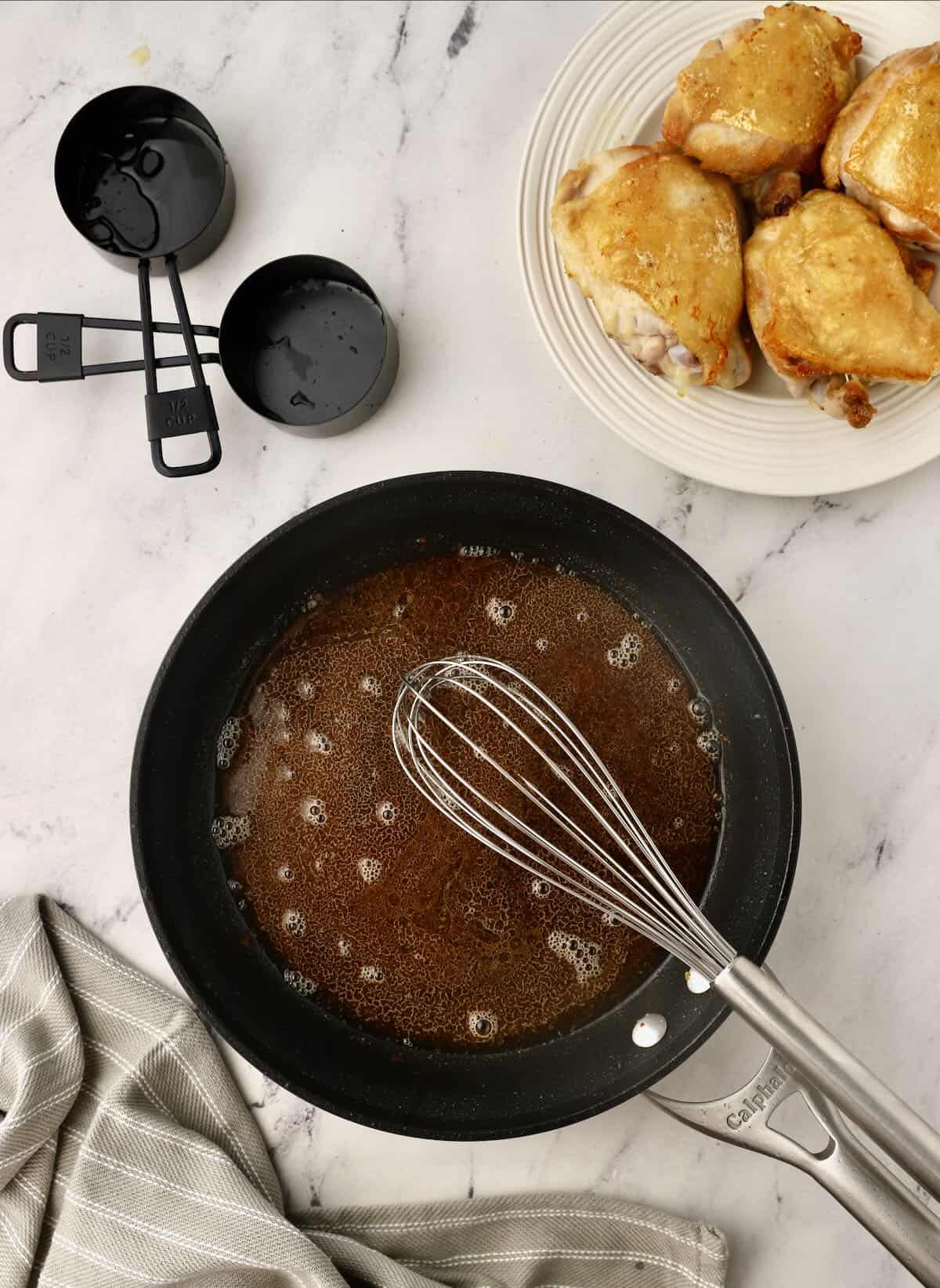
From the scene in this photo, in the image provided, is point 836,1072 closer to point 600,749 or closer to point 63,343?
point 600,749

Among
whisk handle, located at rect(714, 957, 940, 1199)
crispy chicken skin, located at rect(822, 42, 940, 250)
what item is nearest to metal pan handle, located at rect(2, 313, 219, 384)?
crispy chicken skin, located at rect(822, 42, 940, 250)

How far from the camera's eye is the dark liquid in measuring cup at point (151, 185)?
96 centimetres

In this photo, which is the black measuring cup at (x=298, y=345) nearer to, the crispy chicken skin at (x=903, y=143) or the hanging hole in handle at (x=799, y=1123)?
the crispy chicken skin at (x=903, y=143)

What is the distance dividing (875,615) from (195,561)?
24.7 inches

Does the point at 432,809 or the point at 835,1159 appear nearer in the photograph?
the point at 835,1159

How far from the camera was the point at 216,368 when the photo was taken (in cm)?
99

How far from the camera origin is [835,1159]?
2.36ft

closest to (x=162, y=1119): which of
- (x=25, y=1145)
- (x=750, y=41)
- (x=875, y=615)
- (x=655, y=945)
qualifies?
(x=25, y=1145)

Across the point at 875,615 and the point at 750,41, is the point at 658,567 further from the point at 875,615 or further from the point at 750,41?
the point at 750,41

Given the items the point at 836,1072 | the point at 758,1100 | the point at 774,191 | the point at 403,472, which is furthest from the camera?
the point at 403,472

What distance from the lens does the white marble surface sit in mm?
942

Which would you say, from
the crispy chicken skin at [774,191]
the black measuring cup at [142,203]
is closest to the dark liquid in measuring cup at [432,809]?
the black measuring cup at [142,203]

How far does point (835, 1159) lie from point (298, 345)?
30.5 inches

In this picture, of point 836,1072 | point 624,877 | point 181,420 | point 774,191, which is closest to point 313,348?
point 181,420
